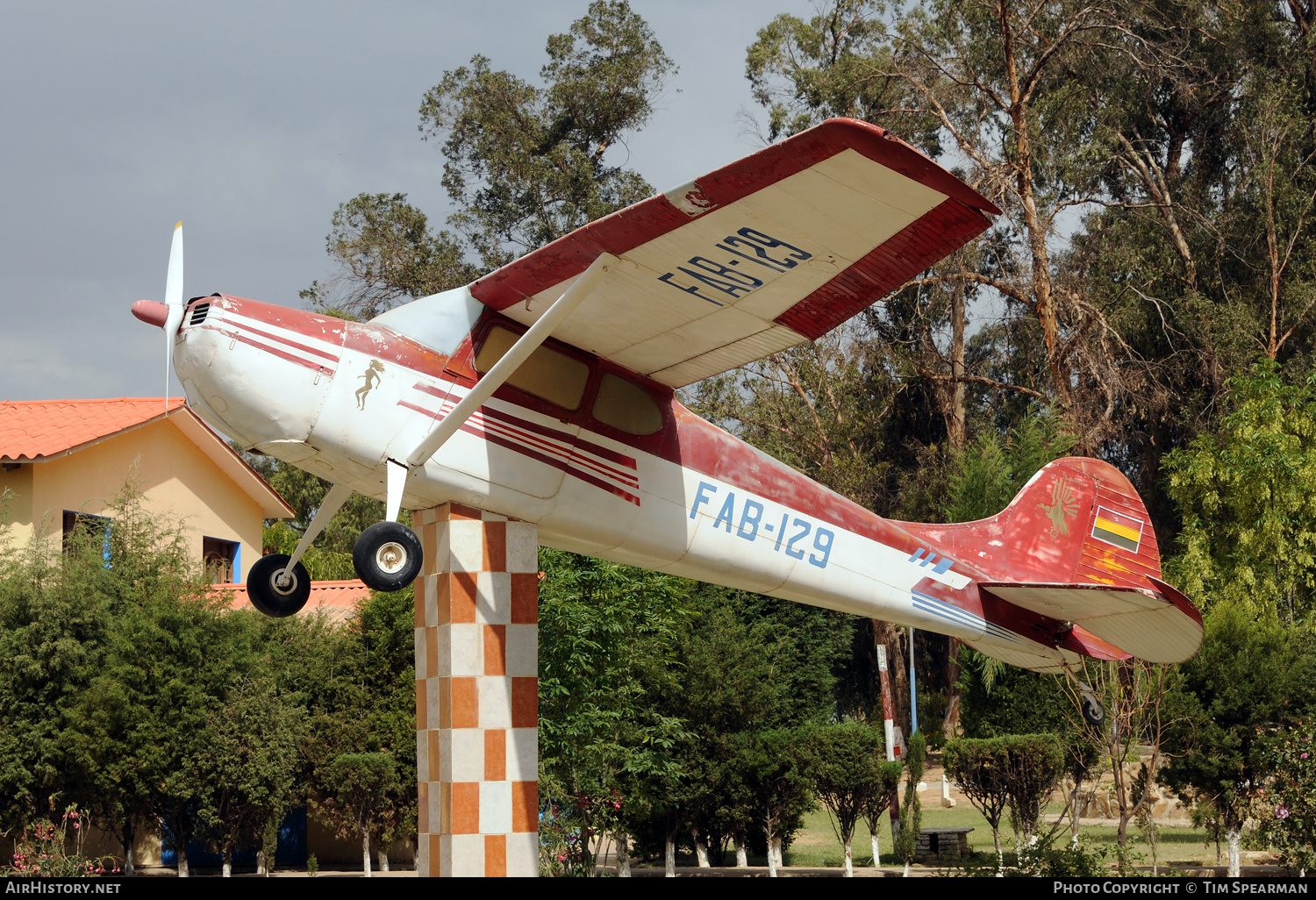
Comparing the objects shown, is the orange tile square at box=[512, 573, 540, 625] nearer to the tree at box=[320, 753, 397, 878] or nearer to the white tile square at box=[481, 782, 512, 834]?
the white tile square at box=[481, 782, 512, 834]

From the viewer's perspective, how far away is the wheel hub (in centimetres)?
676

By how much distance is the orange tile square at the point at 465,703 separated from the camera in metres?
7.40

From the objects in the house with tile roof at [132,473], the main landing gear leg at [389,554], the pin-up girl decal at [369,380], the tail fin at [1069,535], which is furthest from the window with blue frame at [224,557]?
the main landing gear leg at [389,554]

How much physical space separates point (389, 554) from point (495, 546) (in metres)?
0.98

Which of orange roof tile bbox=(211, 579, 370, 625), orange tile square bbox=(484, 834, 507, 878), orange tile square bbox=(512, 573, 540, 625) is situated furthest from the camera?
orange roof tile bbox=(211, 579, 370, 625)

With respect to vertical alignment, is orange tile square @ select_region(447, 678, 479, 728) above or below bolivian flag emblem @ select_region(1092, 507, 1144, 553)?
below

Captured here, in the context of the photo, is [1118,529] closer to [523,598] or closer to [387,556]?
[523,598]

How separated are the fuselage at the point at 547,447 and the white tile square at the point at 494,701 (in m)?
1.05

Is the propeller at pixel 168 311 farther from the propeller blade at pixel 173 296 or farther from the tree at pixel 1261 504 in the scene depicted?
the tree at pixel 1261 504

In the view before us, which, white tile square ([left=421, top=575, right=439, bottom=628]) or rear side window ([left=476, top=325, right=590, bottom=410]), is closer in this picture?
rear side window ([left=476, top=325, right=590, bottom=410])

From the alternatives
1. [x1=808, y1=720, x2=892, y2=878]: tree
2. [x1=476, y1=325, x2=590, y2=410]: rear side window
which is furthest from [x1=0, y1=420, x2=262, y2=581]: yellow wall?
[x1=476, y1=325, x2=590, y2=410]: rear side window

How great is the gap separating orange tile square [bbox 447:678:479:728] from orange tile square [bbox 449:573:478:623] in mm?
394

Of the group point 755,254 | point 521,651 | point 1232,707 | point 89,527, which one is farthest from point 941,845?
point 89,527

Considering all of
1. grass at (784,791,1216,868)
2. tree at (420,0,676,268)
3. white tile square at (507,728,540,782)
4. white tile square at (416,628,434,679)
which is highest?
tree at (420,0,676,268)
